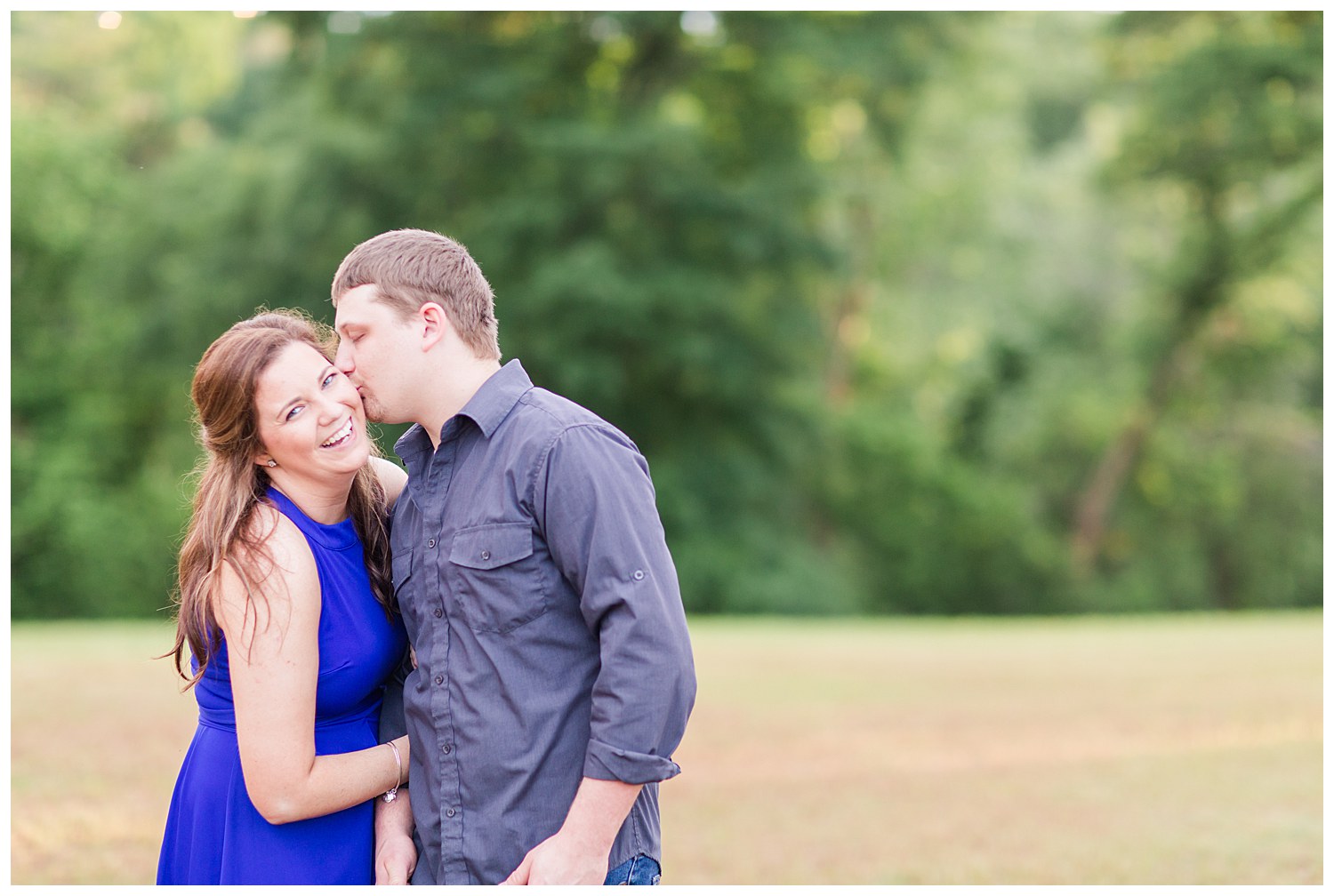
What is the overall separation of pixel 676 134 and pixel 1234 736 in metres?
13.1

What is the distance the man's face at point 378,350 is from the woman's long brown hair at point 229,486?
0.59 feet

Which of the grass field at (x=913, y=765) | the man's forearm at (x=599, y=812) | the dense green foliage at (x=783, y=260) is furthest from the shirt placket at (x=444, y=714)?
the dense green foliage at (x=783, y=260)

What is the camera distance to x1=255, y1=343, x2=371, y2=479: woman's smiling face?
250 cm

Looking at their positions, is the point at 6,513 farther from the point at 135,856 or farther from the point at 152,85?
the point at 152,85

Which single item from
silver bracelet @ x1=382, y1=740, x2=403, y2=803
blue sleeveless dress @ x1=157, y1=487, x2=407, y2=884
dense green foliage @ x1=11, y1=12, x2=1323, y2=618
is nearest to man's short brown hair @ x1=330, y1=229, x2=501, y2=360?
blue sleeveless dress @ x1=157, y1=487, x2=407, y2=884

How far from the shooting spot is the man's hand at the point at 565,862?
2234mm

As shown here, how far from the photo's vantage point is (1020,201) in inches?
1038

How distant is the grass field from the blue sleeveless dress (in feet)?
8.89

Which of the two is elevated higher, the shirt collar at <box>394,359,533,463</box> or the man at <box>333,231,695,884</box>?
the shirt collar at <box>394,359,533,463</box>

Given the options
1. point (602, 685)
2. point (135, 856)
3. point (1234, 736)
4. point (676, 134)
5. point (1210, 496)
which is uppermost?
point (676, 134)

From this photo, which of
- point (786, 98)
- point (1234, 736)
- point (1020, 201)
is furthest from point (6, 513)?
point (1020, 201)

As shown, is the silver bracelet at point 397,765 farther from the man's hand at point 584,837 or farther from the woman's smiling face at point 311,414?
the woman's smiling face at point 311,414

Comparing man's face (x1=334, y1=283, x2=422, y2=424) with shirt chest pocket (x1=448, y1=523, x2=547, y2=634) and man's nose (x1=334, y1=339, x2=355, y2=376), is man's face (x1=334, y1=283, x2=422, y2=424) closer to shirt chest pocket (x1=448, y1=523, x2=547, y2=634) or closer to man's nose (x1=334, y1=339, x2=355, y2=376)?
man's nose (x1=334, y1=339, x2=355, y2=376)

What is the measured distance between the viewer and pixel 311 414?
250 centimetres
